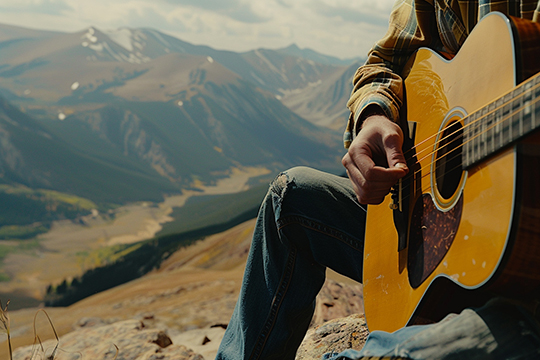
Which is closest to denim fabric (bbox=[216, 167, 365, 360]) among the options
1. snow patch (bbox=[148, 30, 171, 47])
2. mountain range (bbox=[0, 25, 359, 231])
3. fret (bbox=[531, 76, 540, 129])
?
fret (bbox=[531, 76, 540, 129])

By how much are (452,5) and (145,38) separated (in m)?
51.7

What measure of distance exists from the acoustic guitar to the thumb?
0.15ft

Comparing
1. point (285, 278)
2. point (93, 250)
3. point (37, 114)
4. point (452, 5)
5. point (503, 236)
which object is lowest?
point (93, 250)

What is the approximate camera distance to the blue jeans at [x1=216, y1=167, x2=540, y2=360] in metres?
1.09

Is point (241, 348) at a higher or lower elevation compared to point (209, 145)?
lower

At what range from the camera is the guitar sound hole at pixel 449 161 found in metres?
0.81

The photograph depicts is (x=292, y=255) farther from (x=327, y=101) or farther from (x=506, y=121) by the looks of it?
(x=327, y=101)

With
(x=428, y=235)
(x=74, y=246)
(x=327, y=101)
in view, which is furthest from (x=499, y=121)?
(x=327, y=101)

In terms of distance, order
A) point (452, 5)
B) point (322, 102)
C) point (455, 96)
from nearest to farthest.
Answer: point (455, 96) < point (452, 5) < point (322, 102)

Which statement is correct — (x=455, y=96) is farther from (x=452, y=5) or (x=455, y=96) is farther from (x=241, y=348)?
(x=241, y=348)

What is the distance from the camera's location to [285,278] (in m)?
1.10

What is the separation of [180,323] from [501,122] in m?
2.60

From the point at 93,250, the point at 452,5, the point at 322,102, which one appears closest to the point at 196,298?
the point at 452,5

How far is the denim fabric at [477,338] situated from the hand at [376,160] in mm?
375
